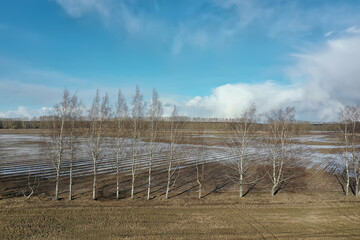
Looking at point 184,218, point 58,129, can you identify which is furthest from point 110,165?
point 184,218

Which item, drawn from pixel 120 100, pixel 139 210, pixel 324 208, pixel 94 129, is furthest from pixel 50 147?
pixel 324 208

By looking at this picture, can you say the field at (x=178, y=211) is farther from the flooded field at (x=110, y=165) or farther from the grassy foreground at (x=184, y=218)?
the flooded field at (x=110, y=165)

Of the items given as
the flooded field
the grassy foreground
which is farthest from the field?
the flooded field

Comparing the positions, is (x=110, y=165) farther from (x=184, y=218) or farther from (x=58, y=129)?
(x=184, y=218)

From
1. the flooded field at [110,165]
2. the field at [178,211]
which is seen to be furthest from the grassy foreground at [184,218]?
the flooded field at [110,165]

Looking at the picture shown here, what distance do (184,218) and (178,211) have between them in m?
1.52

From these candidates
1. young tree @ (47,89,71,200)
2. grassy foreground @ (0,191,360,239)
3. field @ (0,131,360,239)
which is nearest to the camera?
grassy foreground @ (0,191,360,239)

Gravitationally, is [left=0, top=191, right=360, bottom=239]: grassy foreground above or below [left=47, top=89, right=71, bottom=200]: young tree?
below

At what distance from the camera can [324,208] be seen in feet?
74.5

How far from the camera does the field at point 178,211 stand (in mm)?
17125

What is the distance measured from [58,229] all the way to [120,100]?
47.6 feet

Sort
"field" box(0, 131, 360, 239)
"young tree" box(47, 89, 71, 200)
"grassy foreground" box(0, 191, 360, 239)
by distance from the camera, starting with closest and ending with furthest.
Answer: "grassy foreground" box(0, 191, 360, 239)
"field" box(0, 131, 360, 239)
"young tree" box(47, 89, 71, 200)

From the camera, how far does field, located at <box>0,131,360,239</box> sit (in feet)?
56.2

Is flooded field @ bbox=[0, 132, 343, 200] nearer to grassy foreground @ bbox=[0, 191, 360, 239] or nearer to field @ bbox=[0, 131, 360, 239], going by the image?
field @ bbox=[0, 131, 360, 239]
